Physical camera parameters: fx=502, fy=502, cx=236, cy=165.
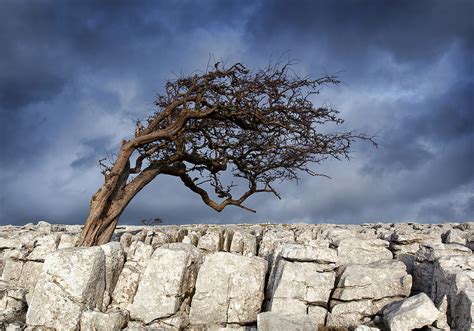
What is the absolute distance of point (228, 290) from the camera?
52.0 feet

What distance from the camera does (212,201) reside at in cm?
2369

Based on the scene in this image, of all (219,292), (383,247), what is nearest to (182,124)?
(219,292)

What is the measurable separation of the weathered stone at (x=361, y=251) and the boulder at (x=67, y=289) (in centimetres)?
832

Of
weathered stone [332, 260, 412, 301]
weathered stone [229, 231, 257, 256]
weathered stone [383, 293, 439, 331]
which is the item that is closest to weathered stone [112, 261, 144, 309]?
weathered stone [229, 231, 257, 256]

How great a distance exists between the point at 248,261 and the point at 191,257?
1.90 meters

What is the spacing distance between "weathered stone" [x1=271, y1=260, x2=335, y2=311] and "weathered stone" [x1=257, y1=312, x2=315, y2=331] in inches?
61.2

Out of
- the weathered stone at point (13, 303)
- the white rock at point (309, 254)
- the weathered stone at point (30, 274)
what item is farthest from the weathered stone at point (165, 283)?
the weathered stone at point (30, 274)

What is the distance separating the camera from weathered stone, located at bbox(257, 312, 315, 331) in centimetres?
1319

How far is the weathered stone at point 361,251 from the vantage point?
58.6 feet

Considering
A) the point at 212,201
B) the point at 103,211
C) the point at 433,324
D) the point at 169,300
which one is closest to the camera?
the point at 433,324

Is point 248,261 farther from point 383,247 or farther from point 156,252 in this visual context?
point 383,247

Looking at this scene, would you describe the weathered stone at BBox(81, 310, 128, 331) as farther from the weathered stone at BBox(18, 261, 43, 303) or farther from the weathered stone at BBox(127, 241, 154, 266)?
the weathered stone at BBox(18, 261, 43, 303)

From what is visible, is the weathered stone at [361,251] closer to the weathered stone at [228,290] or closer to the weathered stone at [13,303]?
the weathered stone at [228,290]

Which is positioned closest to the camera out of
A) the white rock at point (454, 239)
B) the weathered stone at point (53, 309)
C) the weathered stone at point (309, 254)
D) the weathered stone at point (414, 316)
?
the weathered stone at point (414, 316)
